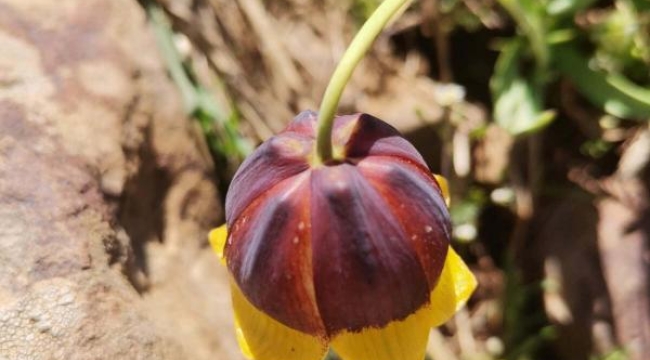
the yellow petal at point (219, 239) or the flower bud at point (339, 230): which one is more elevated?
the flower bud at point (339, 230)

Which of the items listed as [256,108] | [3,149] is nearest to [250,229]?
[3,149]

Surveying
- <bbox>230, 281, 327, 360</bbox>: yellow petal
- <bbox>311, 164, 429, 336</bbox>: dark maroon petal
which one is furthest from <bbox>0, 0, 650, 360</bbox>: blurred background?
<bbox>311, 164, 429, 336</bbox>: dark maroon petal

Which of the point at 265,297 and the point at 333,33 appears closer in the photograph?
the point at 265,297

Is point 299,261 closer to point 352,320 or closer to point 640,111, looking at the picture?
point 352,320

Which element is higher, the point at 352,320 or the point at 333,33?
the point at 352,320

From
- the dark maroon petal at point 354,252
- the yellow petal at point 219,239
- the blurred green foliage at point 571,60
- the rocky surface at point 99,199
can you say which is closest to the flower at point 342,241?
the dark maroon petal at point 354,252

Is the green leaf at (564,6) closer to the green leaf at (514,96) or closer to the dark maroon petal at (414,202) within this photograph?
the green leaf at (514,96)

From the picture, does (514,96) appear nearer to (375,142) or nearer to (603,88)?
(603,88)
